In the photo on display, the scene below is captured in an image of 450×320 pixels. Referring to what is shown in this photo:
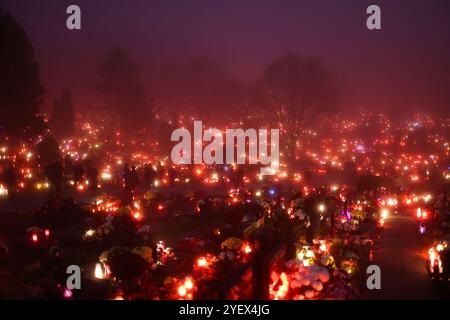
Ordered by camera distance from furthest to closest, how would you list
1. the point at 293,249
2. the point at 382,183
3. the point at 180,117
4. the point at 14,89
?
the point at 180,117, the point at 14,89, the point at 382,183, the point at 293,249

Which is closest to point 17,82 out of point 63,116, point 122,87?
point 122,87

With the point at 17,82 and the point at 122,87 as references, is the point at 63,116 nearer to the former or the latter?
the point at 122,87

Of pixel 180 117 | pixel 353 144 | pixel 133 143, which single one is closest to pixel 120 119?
pixel 133 143

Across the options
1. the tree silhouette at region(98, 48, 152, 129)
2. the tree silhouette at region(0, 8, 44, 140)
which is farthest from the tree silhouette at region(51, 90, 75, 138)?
the tree silhouette at region(0, 8, 44, 140)

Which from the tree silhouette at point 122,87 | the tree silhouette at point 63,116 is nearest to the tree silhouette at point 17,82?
the tree silhouette at point 122,87

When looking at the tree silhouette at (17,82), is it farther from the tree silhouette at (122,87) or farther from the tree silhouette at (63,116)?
the tree silhouette at (63,116)
